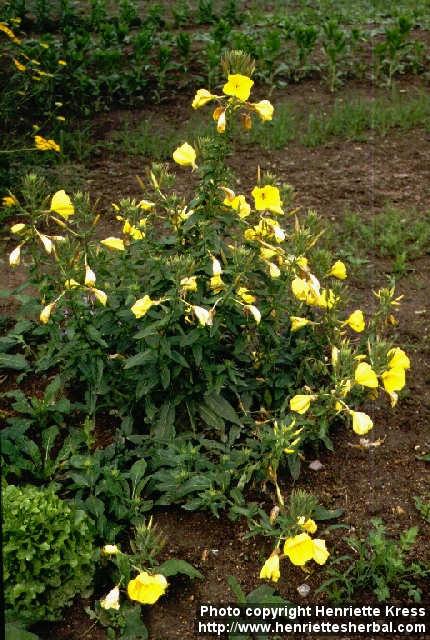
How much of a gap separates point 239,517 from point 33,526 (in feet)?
2.52

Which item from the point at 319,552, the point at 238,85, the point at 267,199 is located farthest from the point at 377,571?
the point at 238,85

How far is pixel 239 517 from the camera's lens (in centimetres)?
276

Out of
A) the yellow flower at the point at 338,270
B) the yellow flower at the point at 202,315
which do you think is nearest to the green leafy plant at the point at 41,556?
the yellow flower at the point at 202,315

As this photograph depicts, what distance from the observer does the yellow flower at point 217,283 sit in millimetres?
2631

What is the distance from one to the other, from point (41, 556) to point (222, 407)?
0.88 m

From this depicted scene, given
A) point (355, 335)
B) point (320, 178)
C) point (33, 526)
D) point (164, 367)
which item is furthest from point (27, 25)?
point (33, 526)

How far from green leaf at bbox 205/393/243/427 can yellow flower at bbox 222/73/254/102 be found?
43.5 inches

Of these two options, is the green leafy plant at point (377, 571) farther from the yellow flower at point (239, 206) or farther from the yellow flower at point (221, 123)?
the yellow flower at point (221, 123)

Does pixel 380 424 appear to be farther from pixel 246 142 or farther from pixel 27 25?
pixel 27 25

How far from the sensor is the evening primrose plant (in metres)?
2.66

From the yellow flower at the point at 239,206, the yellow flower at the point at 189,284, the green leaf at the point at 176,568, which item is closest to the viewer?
the green leaf at the point at 176,568

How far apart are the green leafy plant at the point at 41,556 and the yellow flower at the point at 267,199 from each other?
125cm

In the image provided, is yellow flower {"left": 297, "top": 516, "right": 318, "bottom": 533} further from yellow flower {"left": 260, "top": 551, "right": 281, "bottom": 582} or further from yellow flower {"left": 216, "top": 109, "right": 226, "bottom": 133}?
yellow flower {"left": 216, "top": 109, "right": 226, "bottom": 133}

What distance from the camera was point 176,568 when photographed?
248 cm
